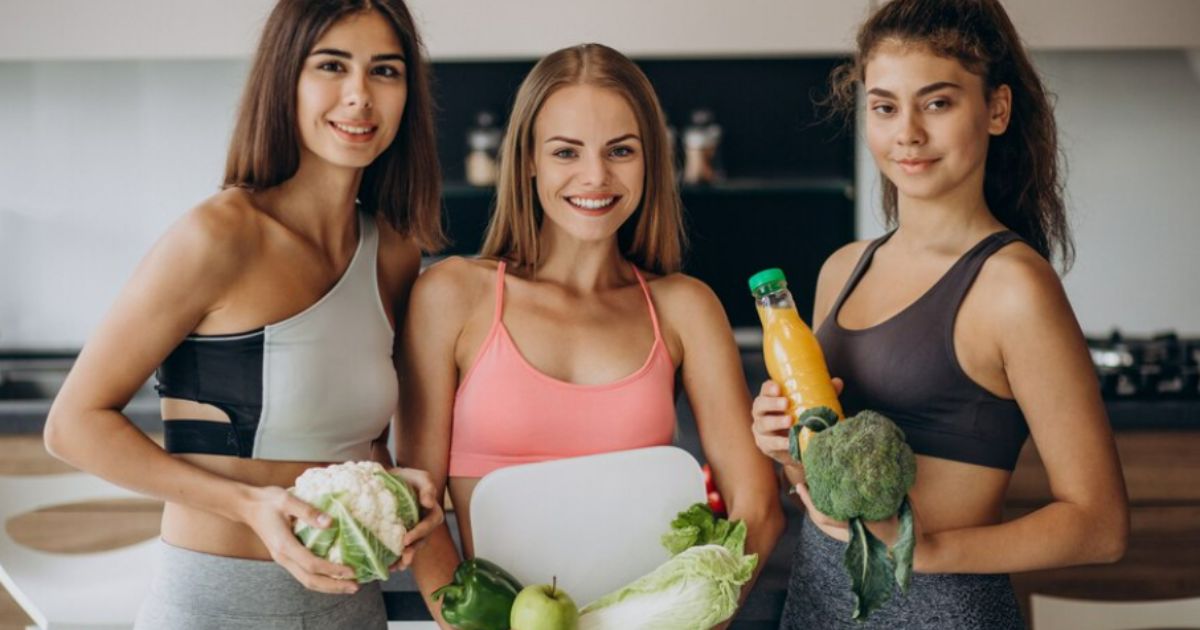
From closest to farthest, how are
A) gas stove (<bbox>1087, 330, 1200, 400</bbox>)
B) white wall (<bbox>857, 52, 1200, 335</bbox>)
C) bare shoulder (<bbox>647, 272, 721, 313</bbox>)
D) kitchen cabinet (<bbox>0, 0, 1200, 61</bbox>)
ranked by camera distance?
1. bare shoulder (<bbox>647, 272, 721, 313</bbox>)
2. gas stove (<bbox>1087, 330, 1200, 400</bbox>)
3. kitchen cabinet (<bbox>0, 0, 1200, 61</bbox>)
4. white wall (<bbox>857, 52, 1200, 335</bbox>)

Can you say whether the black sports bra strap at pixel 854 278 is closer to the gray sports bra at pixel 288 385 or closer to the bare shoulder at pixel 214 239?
the gray sports bra at pixel 288 385

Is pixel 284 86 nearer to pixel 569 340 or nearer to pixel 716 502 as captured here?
pixel 569 340

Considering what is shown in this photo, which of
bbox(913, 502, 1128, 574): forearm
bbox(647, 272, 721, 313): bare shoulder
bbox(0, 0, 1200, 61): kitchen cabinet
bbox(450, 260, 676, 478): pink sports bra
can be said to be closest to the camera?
bbox(913, 502, 1128, 574): forearm

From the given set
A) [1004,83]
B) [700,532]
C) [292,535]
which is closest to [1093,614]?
[700,532]

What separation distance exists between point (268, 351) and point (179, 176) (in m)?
2.62

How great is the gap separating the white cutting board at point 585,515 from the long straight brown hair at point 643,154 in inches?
12.2

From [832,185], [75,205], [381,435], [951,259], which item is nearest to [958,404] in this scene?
[951,259]

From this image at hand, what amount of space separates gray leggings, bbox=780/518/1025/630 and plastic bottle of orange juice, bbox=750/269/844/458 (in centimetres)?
24

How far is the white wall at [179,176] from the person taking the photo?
3621mm

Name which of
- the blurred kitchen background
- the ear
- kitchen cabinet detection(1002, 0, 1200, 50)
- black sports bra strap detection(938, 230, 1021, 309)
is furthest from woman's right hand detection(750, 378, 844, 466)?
kitchen cabinet detection(1002, 0, 1200, 50)

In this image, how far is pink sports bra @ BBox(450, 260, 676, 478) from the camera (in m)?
1.45

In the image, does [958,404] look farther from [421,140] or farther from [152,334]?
[152,334]

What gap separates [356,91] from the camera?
142 centimetres

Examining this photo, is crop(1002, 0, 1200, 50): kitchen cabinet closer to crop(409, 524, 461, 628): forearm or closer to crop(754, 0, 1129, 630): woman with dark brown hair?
crop(754, 0, 1129, 630): woman with dark brown hair
